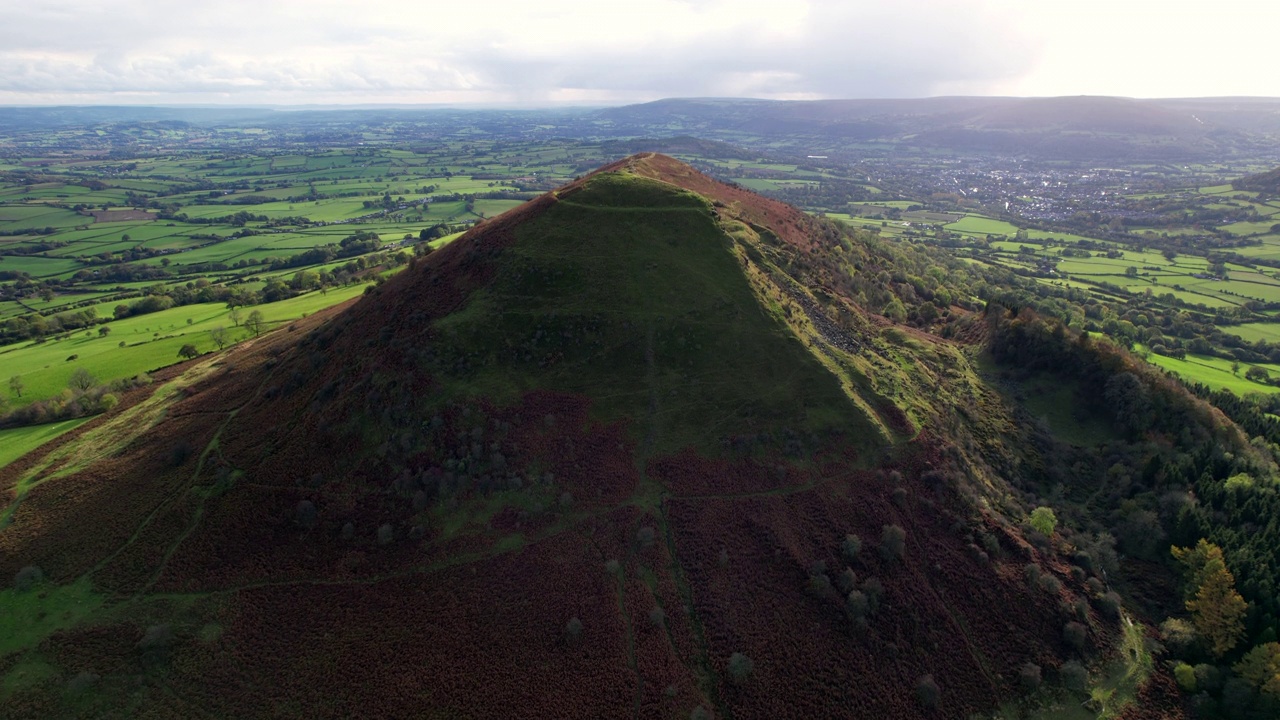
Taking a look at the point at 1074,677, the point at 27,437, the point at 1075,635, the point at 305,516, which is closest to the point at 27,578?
the point at 305,516

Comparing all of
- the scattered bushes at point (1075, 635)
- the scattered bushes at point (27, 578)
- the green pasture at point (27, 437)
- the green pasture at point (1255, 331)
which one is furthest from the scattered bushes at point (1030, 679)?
the green pasture at point (1255, 331)

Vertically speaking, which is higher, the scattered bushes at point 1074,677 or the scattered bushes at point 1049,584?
the scattered bushes at point 1049,584

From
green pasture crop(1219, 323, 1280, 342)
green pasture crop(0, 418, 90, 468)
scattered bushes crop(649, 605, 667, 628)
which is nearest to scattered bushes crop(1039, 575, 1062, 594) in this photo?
scattered bushes crop(649, 605, 667, 628)

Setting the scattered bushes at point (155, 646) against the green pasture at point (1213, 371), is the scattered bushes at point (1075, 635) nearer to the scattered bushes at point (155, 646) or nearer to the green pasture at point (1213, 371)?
the green pasture at point (1213, 371)

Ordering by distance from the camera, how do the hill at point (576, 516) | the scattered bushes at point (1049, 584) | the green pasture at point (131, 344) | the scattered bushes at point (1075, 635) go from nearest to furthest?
the hill at point (576, 516) → the scattered bushes at point (1075, 635) → the scattered bushes at point (1049, 584) → the green pasture at point (131, 344)

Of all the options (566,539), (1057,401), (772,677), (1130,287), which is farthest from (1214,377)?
(566,539)

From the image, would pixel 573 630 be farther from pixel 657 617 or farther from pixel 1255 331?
pixel 1255 331

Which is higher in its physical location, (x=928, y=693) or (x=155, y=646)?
(x=155, y=646)

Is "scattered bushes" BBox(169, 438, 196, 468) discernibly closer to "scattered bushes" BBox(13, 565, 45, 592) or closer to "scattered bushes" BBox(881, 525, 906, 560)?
"scattered bushes" BBox(13, 565, 45, 592)

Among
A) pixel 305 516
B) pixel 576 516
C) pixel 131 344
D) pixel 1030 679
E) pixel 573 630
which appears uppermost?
pixel 131 344
